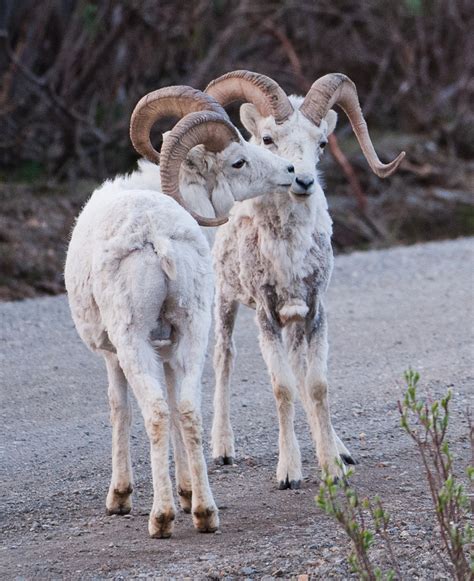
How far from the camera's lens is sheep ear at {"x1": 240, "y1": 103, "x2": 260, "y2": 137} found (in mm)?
8227

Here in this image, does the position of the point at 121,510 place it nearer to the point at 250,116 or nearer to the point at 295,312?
the point at 295,312

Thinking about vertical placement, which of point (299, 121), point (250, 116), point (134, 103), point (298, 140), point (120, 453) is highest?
point (134, 103)

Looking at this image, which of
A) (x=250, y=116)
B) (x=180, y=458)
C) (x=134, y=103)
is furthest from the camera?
(x=134, y=103)

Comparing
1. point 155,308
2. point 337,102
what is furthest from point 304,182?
point 155,308

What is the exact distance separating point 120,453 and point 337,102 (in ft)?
10.2

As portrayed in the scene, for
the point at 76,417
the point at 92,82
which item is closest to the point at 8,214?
the point at 92,82

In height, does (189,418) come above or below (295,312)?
below

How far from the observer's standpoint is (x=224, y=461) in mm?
7961

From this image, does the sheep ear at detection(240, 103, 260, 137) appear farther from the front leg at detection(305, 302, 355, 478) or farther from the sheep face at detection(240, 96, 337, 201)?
the front leg at detection(305, 302, 355, 478)

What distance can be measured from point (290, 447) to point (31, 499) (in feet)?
5.13

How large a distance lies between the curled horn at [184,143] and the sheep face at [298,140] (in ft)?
2.18

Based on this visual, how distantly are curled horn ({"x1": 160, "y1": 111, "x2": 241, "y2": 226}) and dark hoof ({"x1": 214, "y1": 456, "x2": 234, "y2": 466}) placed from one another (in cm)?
175

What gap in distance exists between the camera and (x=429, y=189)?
21781 millimetres

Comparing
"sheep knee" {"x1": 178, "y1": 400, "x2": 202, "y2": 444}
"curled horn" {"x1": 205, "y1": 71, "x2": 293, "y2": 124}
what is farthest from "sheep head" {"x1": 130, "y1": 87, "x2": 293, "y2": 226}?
"sheep knee" {"x1": 178, "y1": 400, "x2": 202, "y2": 444}
